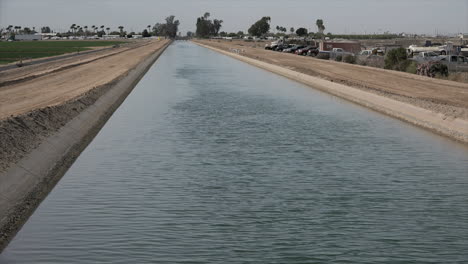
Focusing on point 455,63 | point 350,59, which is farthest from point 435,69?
point 350,59

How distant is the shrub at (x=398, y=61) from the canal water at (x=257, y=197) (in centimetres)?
3109

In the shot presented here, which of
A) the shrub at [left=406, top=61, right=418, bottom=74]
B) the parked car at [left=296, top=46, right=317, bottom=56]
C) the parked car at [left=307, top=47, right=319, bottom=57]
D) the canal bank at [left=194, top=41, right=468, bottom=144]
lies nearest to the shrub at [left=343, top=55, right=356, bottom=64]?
the shrub at [left=406, top=61, right=418, bottom=74]

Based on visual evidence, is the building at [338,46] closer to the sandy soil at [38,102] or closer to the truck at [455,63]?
the truck at [455,63]

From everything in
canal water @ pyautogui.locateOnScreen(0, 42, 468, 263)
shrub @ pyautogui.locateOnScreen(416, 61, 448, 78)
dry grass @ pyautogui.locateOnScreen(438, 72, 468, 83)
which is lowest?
canal water @ pyautogui.locateOnScreen(0, 42, 468, 263)

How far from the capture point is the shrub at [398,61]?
2297 inches

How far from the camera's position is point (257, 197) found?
579 inches

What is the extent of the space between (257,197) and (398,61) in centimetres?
4765

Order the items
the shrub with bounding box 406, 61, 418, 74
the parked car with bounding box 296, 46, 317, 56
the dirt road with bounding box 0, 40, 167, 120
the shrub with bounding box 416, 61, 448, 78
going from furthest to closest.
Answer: the parked car with bounding box 296, 46, 317, 56
the shrub with bounding box 406, 61, 418, 74
the shrub with bounding box 416, 61, 448, 78
the dirt road with bounding box 0, 40, 167, 120

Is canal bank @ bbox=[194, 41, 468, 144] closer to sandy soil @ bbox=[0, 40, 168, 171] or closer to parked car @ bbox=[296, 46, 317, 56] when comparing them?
sandy soil @ bbox=[0, 40, 168, 171]

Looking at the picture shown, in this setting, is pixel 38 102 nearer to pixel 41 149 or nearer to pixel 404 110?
pixel 41 149

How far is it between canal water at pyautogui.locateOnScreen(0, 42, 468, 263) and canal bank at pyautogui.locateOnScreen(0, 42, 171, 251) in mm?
399

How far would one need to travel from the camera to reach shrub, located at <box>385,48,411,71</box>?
5833 cm

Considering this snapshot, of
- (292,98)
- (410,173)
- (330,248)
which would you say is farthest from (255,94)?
(330,248)

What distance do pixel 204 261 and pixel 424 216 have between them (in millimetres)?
5190
